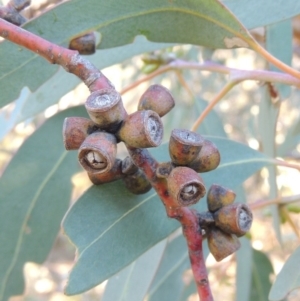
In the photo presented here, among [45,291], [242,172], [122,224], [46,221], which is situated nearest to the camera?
[122,224]

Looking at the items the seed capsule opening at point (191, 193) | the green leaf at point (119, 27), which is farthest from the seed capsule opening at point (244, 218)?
the green leaf at point (119, 27)

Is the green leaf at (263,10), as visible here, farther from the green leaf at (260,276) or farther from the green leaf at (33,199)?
the green leaf at (260,276)

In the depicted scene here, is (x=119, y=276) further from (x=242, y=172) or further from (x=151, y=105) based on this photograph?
(x=151, y=105)

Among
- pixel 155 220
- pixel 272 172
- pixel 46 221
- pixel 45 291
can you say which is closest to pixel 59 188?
pixel 46 221

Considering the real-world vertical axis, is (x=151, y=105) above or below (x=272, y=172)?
below

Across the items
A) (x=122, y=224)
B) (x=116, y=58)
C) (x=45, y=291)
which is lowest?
(x=122, y=224)

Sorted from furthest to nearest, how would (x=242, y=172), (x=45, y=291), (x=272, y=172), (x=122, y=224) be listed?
(x=45, y=291) → (x=272, y=172) → (x=242, y=172) → (x=122, y=224)
